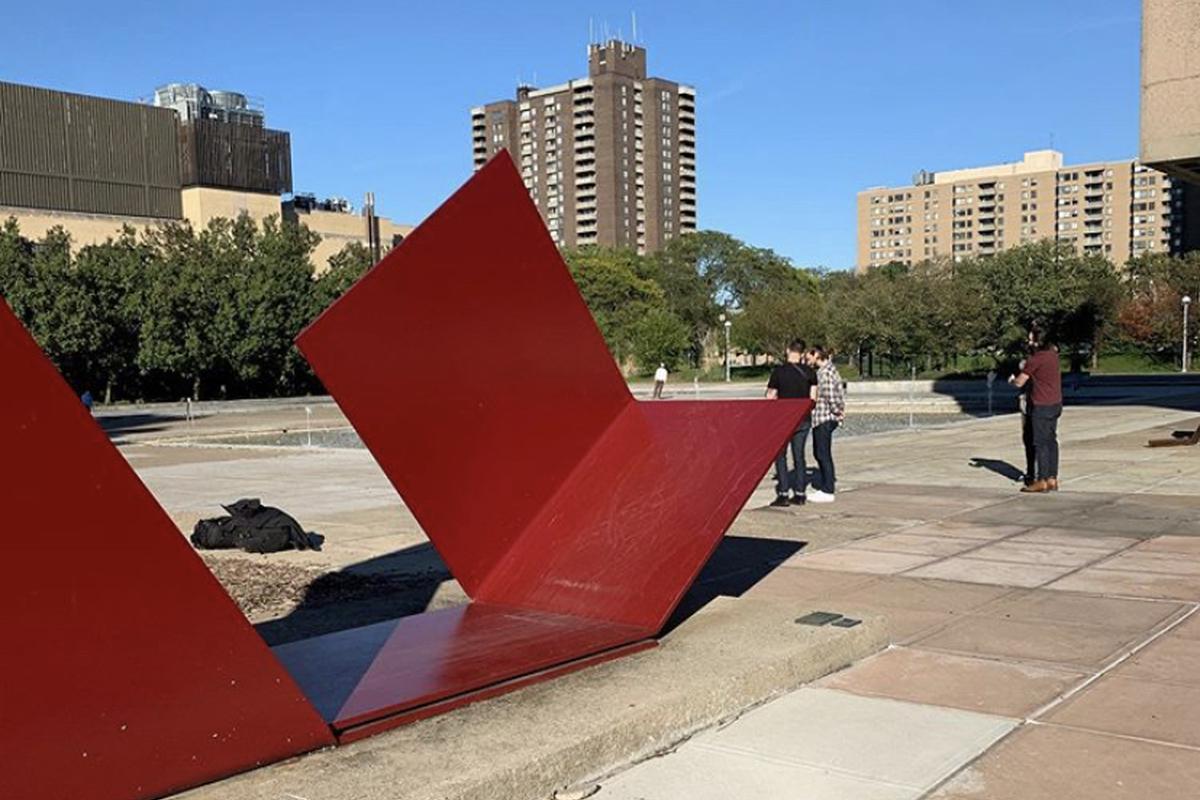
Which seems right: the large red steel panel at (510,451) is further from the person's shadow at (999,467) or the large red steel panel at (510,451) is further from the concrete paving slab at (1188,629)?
the person's shadow at (999,467)

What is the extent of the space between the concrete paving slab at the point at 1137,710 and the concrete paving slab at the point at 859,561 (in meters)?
2.86

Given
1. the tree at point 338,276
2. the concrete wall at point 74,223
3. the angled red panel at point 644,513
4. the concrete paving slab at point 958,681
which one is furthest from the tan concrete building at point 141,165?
the concrete paving slab at point 958,681

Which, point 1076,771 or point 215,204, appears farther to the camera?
point 215,204

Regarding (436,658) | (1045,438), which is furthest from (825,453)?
(436,658)

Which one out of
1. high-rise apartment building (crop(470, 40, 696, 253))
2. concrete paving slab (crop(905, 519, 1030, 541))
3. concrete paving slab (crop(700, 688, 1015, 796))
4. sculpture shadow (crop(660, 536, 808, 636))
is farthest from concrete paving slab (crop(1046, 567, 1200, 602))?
high-rise apartment building (crop(470, 40, 696, 253))

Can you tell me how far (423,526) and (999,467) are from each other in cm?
1103

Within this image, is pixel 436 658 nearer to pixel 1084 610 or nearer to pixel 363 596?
pixel 363 596

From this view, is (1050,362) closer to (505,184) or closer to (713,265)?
(505,184)

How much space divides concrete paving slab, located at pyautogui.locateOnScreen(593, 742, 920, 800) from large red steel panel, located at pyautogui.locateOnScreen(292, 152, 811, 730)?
834mm

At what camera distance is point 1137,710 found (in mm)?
4738

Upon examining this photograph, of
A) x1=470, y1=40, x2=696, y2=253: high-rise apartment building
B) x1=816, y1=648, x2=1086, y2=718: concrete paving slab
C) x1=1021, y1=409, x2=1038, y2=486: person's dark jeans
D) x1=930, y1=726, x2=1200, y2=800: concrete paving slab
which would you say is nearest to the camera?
x1=930, y1=726, x2=1200, y2=800: concrete paving slab

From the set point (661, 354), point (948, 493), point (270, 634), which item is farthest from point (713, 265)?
point (270, 634)

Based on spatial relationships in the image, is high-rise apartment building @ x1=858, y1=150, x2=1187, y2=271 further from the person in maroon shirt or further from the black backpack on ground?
the black backpack on ground

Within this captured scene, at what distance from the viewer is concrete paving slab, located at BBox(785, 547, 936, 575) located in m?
8.06
